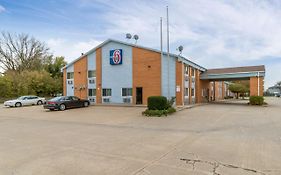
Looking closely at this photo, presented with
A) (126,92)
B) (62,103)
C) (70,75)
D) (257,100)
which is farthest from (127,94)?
(257,100)

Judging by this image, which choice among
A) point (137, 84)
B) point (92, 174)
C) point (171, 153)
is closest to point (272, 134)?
point (171, 153)

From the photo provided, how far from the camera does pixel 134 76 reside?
1040 inches

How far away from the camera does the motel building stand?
2523 cm

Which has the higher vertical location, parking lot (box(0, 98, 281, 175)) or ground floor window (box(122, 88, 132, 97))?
ground floor window (box(122, 88, 132, 97))

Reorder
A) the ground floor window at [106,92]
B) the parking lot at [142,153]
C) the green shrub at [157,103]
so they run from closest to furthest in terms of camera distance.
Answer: the parking lot at [142,153], the green shrub at [157,103], the ground floor window at [106,92]

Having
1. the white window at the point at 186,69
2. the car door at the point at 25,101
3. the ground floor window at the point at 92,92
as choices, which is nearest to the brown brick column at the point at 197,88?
the white window at the point at 186,69

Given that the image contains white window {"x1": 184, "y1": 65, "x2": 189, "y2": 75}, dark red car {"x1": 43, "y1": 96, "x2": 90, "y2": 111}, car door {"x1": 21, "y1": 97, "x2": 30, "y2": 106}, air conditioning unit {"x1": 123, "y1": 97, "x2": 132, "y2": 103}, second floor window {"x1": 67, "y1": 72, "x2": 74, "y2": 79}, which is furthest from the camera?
second floor window {"x1": 67, "y1": 72, "x2": 74, "y2": 79}

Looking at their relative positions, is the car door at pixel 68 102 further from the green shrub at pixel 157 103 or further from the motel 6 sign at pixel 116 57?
the green shrub at pixel 157 103

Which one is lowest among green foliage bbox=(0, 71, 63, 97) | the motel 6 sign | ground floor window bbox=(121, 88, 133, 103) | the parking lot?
the parking lot

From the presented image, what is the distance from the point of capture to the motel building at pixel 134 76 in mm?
25234

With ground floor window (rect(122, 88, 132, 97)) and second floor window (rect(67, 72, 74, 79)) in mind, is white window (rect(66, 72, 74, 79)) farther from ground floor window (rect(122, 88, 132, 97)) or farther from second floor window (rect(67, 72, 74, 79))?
ground floor window (rect(122, 88, 132, 97))

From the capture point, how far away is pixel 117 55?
89.8ft

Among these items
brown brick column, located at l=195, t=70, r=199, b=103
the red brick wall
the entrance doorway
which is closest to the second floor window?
the red brick wall

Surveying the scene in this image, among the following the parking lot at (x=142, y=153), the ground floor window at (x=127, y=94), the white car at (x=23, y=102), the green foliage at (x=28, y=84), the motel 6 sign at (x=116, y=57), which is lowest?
the parking lot at (x=142, y=153)
